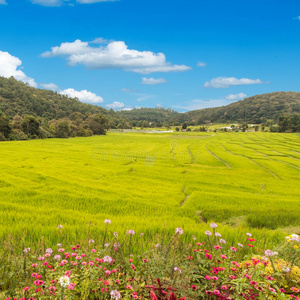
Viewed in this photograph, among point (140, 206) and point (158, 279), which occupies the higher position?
point (158, 279)

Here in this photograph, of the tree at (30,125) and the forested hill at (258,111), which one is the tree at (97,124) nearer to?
the tree at (30,125)

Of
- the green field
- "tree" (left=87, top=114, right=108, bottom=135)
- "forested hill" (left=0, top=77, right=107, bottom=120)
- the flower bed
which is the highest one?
"forested hill" (left=0, top=77, right=107, bottom=120)

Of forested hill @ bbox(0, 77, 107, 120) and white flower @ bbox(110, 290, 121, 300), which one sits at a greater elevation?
forested hill @ bbox(0, 77, 107, 120)

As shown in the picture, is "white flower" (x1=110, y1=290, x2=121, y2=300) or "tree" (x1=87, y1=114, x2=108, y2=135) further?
"tree" (x1=87, y1=114, x2=108, y2=135)

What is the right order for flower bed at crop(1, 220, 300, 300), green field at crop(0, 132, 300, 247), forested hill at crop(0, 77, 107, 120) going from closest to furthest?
flower bed at crop(1, 220, 300, 300), green field at crop(0, 132, 300, 247), forested hill at crop(0, 77, 107, 120)

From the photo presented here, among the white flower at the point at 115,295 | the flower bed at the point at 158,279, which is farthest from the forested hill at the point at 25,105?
the white flower at the point at 115,295

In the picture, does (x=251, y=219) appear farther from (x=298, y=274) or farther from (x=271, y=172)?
(x=271, y=172)

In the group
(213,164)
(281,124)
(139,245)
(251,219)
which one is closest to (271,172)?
(213,164)

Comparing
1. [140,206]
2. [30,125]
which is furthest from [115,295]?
[30,125]

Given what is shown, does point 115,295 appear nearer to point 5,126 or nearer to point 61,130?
point 5,126

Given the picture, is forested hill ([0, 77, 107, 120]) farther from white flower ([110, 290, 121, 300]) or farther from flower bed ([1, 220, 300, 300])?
white flower ([110, 290, 121, 300])

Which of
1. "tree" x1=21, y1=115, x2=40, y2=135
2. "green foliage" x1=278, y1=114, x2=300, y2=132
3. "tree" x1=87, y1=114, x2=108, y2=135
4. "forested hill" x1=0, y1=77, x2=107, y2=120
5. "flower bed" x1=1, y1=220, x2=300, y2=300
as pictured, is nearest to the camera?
"flower bed" x1=1, y1=220, x2=300, y2=300

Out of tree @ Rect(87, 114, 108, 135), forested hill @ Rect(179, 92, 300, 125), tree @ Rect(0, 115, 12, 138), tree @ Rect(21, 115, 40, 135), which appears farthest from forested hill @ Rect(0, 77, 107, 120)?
forested hill @ Rect(179, 92, 300, 125)

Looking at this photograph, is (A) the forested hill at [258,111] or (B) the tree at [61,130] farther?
(A) the forested hill at [258,111]
